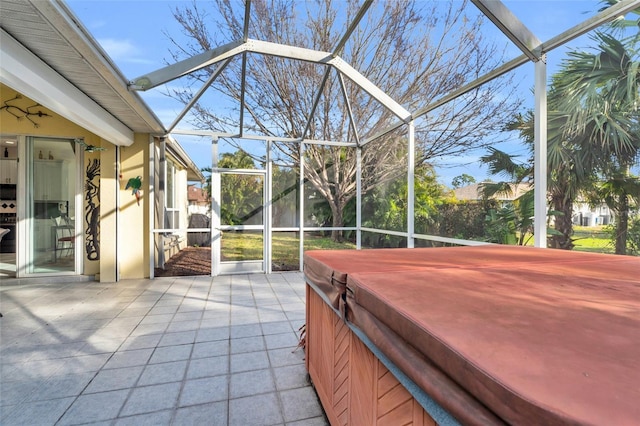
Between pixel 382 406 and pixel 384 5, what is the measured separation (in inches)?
308

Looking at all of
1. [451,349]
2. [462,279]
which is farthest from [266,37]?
[451,349]

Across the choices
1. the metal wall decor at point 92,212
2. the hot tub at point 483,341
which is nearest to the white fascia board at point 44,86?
the metal wall decor at point 92,212

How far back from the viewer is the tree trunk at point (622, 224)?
2.40m

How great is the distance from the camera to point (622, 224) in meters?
2.47

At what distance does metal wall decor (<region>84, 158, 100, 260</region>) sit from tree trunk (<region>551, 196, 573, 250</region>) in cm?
680

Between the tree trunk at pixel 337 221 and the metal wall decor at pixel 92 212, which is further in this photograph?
the tree trunk at pixel 337 221

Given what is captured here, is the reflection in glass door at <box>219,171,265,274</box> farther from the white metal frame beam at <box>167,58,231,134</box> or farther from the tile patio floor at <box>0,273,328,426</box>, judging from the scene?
the tile patio floor at <box>0,273,328,426</box>

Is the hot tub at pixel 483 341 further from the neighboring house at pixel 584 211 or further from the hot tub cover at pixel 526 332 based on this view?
the neighboring house at pixel 584 211

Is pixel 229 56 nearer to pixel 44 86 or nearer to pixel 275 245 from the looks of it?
pixel 44 86

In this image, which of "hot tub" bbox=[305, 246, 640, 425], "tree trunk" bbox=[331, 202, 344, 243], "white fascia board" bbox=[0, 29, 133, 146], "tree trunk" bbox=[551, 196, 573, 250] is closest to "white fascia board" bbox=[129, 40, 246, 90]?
"white fascia board" bbox=[0, 29, 133, 146]

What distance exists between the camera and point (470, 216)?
12.9 feet

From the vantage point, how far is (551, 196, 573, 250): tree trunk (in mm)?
2869

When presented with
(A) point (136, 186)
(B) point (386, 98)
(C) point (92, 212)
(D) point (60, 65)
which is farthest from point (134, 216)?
(B) point (386, 98)

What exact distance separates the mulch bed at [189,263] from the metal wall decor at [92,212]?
1223 millimetres
